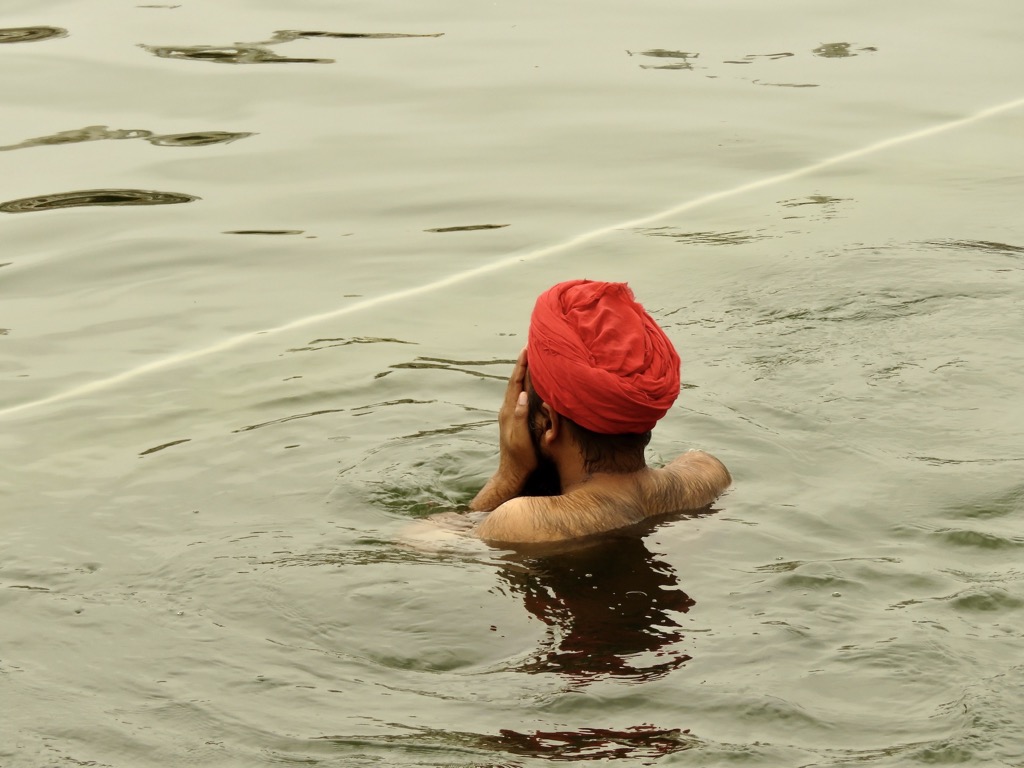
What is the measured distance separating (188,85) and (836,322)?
652 cm

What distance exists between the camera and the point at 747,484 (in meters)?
5.82

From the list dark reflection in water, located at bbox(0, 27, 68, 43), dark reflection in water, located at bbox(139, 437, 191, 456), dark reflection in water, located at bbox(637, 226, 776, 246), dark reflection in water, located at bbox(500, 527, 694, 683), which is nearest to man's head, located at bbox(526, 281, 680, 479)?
dark reflection in water, located at bbox(500, 527, 694, 683)

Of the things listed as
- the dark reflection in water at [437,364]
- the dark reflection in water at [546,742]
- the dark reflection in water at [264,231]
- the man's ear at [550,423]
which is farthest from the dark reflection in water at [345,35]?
the dark reflection in water at [546,742]

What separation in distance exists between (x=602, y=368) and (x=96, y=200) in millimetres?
5853

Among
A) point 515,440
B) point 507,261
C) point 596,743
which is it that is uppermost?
point 515,440

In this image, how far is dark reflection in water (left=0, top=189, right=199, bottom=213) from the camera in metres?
9.80

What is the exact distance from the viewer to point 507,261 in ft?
29.5

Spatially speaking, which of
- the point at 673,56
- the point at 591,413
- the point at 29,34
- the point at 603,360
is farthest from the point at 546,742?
the point at 29,34

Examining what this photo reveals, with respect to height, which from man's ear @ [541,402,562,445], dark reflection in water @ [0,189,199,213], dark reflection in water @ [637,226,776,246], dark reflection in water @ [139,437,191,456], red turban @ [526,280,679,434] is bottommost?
dark reflection in water @ [139,437,191,456]

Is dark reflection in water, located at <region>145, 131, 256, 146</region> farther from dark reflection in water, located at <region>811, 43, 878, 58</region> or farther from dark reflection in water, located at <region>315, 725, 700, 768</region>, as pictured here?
dark reflection in water, located at <region>315, 725, 700, 768</region>

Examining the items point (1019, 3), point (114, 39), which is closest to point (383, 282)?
point (114, 39)

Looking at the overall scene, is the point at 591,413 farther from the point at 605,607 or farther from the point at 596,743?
the point at 596,743

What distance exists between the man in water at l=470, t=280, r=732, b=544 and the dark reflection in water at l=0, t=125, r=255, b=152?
250 inches

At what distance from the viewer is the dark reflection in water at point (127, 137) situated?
10969 millimetres
